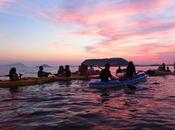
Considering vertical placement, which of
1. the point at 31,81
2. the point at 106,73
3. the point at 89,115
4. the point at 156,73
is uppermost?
the point at 106,73

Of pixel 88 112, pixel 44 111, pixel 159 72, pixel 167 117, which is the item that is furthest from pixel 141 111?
pixel 159 72

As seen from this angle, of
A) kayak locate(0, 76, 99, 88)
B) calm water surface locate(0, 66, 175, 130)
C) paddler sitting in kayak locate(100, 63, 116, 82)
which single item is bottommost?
calm water surface locate(0, 66, 175, 130)

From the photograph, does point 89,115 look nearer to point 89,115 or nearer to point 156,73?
point 89,115

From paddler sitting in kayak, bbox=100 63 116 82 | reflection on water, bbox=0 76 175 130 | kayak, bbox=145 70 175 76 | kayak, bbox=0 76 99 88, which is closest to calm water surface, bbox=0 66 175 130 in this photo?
reflection on water, bbox=0 76 175 130

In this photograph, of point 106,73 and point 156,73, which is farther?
point 156,73

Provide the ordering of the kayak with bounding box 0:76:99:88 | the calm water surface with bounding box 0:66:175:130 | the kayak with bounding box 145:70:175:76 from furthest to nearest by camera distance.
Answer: the kayak with bounding box 145:70:175:76, the kayak with bounding box 0:76:99:88, the calm water surface with bounding box 0:66:175:130

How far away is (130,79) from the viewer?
2627 centimetres

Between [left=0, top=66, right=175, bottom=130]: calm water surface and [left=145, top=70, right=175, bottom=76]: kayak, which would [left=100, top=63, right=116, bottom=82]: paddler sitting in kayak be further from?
[left=145, top=70, right=175, bottom=76]: kayak

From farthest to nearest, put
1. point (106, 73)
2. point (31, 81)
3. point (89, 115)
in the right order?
point (31, 81) → point (106, 73) → point (89, 115)

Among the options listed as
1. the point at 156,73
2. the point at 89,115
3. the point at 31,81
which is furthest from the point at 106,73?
the point at 156,73

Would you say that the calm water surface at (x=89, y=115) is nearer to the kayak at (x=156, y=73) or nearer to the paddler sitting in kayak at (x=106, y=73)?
the paddler sitting in kayak at (x=106, y=73)

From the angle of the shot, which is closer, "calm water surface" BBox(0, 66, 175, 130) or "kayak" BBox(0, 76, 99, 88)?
"calm water surface" BBox(0, 66, 175, 130)

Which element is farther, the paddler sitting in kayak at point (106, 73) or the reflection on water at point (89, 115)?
the paddler sitting in kayak at point (106, 73)

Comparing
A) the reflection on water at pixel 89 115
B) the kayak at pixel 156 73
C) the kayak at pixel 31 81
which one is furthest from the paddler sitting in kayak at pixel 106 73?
the kayak at pixel 156 73
